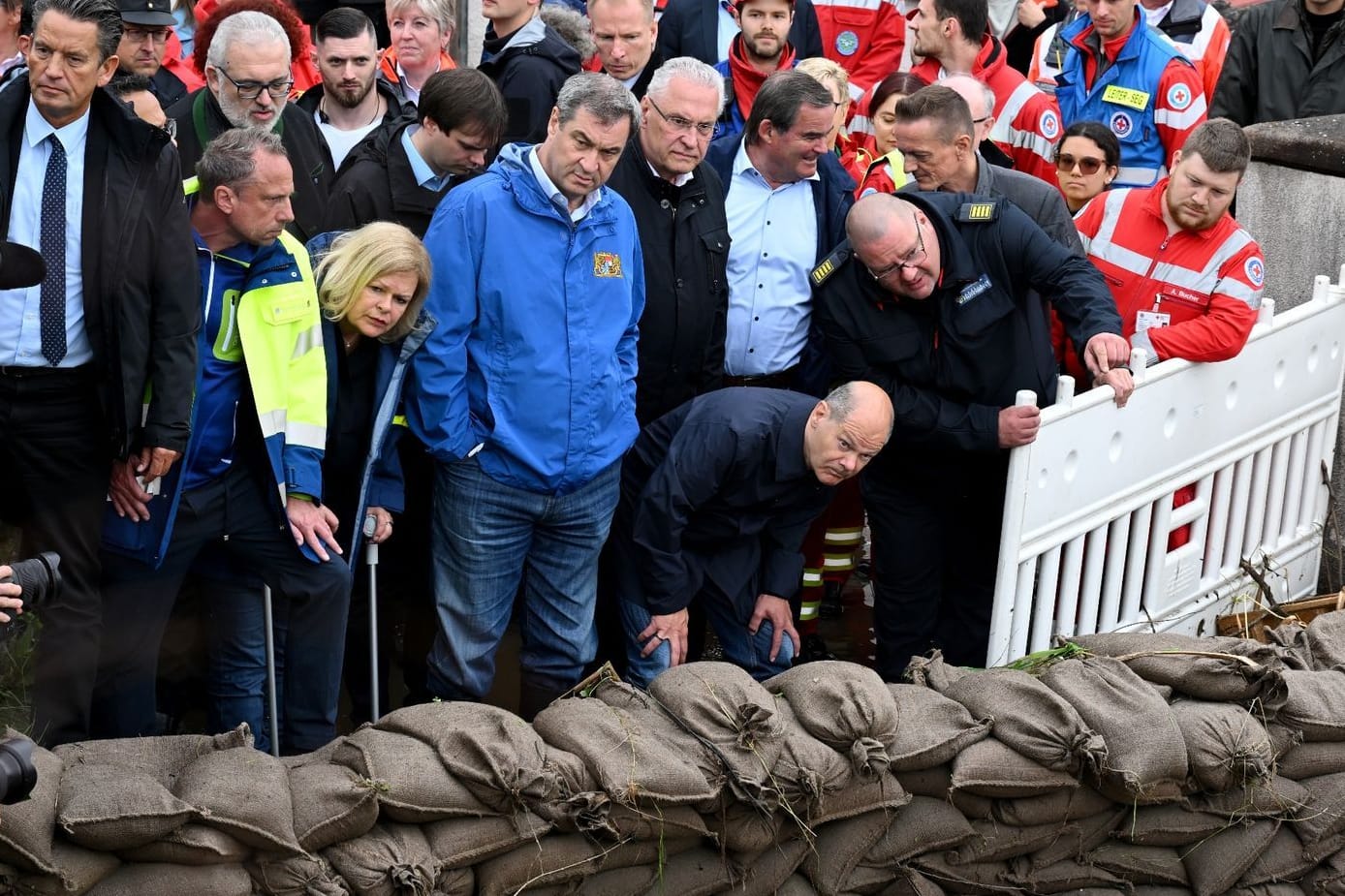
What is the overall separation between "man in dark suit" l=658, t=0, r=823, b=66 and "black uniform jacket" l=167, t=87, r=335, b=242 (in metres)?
2.20

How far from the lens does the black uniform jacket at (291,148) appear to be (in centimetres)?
518

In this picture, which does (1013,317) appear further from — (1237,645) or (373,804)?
(373,804)

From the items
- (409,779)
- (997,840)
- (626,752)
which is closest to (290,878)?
(409,779)

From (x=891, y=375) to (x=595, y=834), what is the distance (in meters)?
1.97

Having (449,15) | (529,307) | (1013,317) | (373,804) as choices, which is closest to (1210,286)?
(1013,317)

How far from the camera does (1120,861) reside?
4707mm

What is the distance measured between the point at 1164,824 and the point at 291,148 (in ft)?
10.4

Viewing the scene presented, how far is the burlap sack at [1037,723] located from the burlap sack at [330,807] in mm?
1619

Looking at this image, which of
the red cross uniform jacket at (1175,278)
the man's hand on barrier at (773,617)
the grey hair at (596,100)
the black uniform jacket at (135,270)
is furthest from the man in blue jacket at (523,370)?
the red cross uniform jacket at (1175,278)

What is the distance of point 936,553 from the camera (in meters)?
5.61

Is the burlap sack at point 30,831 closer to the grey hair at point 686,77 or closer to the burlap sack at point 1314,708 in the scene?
the grey hair at point 686,77

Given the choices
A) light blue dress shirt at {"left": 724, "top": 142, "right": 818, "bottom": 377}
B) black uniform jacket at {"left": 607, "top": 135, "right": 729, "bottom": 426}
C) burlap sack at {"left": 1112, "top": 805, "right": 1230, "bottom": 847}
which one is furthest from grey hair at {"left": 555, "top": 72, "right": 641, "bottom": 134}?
burlap sack at {"left": 1112, "top": 805, "right": 1230, "bottom": 847}

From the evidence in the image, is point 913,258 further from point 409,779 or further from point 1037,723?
point 409,779

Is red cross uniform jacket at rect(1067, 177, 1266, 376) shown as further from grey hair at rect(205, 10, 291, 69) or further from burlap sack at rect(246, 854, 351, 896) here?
burlap sack at rect(246, 854, 351, 896)
